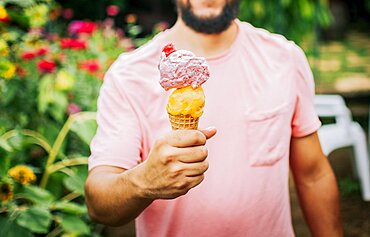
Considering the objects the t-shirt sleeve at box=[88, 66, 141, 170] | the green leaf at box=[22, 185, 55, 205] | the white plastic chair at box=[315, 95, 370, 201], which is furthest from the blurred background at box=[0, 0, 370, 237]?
the t-shirt sleeve at box=[88, 66, 141, 170]

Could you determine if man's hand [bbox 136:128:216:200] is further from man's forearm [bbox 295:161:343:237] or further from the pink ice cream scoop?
man's forearm [bbox 295:161:343:237]

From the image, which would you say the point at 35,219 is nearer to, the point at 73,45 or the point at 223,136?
the point at 223,136

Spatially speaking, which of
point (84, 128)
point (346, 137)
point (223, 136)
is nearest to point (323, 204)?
point (223, 136)

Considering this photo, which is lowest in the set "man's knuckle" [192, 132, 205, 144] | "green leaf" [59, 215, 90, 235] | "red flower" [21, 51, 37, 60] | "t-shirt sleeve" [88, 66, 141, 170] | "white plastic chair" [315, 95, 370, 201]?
"white plastic chair" [315, 95, 370, 201]

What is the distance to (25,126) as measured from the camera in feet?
11.8

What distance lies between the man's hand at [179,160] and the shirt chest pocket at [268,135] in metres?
0.52

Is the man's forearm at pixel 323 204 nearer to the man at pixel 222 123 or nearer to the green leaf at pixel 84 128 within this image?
the man at pixel 222 123

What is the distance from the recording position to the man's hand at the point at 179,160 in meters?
1.34

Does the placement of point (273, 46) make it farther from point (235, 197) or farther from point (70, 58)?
point (70, 58)

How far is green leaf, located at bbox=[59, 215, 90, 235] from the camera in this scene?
8.83ft

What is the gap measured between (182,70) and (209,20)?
548mm

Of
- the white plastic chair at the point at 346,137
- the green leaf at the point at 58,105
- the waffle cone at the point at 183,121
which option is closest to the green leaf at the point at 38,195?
the green leaf at the point at 58,105

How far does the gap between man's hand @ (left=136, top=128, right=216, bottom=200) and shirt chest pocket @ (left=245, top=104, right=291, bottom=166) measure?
517 mm

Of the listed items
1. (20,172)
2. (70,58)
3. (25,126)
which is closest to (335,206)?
(20,172)
